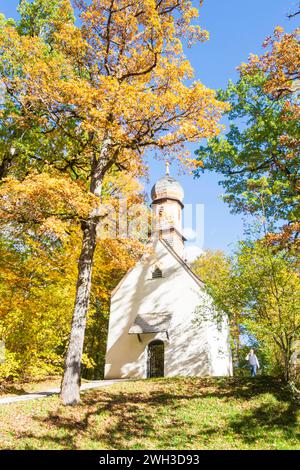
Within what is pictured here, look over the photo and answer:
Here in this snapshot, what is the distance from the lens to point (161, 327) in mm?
18031

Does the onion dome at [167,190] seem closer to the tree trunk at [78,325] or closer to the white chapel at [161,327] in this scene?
the white chapel at [161,327]

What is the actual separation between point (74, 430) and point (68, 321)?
22.2 feet

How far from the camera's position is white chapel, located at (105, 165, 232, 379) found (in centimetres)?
1775

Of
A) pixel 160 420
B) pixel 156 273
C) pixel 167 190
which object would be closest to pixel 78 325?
pixel 160 420

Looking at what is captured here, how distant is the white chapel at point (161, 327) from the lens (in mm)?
17750

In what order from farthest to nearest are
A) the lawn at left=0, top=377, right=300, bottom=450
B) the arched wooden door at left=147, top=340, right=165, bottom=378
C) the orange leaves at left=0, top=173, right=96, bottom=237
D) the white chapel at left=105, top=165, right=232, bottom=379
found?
1. the arched wooden door at left=147, top=340, right=165, bottom=378
2. the white chapel at left=105, top=165, right=232, bottom=379
3. the orange leaves at left=0, top=173, right=96, bottom=237
4. the lawn at left=0, top=377, right=300, bottom=450

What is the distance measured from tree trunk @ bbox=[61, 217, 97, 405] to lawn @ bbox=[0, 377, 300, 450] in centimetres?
42

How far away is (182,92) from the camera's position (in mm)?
9758

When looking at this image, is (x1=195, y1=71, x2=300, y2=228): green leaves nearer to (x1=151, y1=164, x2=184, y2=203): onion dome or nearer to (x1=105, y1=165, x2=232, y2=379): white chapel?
(x1=105, y1=165, x2=232, y2=379): white chapel

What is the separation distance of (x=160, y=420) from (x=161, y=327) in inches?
363

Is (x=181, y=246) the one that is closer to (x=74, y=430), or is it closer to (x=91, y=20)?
(x=91, y=20)

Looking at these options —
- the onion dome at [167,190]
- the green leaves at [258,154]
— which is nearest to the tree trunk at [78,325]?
the green leaves at [258,154]

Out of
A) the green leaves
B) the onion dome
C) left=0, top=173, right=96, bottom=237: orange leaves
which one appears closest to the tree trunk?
left=0, top=173, right=96, bottom=237: orange leaves
